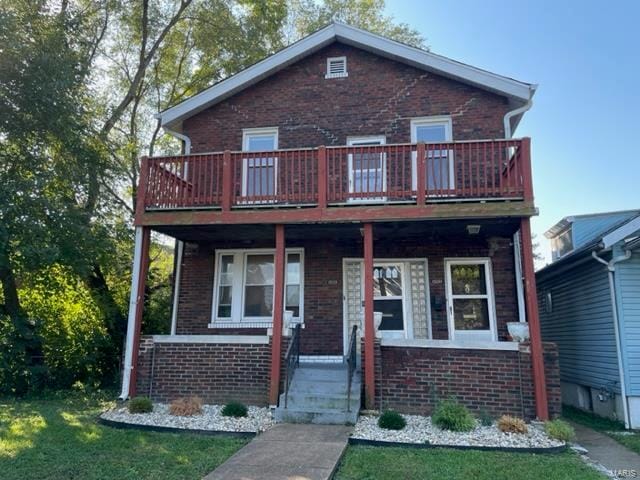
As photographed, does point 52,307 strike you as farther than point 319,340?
Yes

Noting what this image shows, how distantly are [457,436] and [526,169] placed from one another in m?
4.37

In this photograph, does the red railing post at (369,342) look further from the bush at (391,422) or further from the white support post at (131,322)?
the white support post at (131,322)

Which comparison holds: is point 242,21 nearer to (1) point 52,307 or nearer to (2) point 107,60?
(2) point 107,60

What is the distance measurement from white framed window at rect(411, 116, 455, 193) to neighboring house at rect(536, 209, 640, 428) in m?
3.10

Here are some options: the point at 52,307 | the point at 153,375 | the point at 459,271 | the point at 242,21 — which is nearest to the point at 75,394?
the point at 52,307

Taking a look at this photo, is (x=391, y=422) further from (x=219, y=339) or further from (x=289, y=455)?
(x=219, y=339)

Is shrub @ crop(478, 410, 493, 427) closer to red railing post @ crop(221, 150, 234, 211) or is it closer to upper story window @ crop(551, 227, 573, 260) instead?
red railing post @ crop(221, 150, 234, 211)

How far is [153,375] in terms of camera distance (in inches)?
329

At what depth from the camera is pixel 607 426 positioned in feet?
26.9

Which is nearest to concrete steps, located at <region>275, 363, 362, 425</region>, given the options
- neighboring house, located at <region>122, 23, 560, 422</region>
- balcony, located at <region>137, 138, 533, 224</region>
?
neighboring house, located at <region>122, 23, 560, 422</region>

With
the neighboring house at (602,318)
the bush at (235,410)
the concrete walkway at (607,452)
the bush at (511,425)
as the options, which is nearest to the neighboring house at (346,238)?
the bush at (235,410)

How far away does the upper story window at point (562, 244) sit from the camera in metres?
12.5

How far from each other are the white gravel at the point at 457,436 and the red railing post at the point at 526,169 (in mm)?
3631

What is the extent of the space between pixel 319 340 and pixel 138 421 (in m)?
3.79
